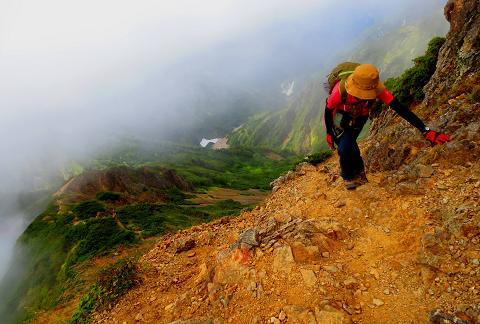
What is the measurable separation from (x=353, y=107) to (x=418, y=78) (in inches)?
733

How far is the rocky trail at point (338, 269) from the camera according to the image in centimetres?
860

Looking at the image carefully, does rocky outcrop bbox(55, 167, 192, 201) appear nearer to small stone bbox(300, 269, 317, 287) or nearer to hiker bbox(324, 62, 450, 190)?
hiker bbox(324, 62, 450, 190)

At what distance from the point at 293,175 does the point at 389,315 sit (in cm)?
1504

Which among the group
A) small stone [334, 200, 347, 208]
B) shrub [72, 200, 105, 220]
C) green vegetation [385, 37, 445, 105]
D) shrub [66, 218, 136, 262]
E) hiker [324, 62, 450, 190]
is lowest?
shrub [72, 200, 105, 220]

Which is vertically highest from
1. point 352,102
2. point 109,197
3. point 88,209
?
point 352,102

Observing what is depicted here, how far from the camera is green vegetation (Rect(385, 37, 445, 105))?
2595 centimetres

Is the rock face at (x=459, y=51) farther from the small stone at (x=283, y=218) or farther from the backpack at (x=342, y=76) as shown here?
the small stone at (x=283, y=218)

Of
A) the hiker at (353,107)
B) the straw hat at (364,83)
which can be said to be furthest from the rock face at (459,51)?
the straw hat at (364,83)

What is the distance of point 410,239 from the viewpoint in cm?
1015

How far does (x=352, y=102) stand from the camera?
10484mm

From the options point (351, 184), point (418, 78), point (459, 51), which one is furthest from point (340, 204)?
point (418, 78)

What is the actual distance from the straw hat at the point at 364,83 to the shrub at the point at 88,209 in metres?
86.0

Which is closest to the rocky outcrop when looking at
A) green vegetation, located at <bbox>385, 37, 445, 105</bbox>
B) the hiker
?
green vegetation, located at <bbox>385, 37, 445, 105</bbox>

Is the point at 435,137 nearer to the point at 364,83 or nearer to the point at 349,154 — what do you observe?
the point at 349,154
